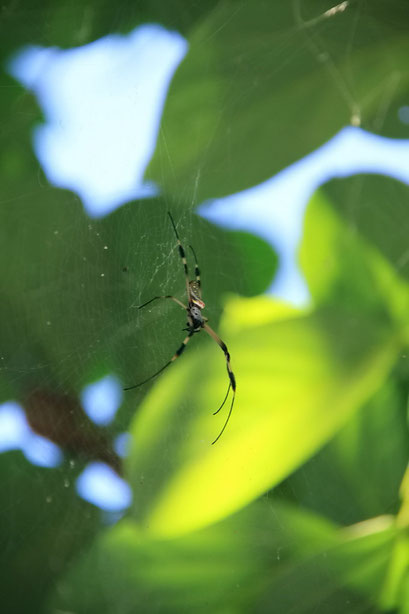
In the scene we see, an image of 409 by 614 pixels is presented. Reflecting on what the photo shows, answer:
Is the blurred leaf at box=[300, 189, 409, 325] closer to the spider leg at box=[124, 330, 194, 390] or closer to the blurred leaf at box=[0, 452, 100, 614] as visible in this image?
the spider leg at box=[124, 330, 194, 390]

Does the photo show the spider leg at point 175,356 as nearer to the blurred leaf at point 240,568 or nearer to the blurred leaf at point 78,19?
the blurred leaf at point 240,568

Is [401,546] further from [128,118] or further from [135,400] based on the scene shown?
[128,118]

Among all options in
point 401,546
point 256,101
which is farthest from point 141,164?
point 401,546

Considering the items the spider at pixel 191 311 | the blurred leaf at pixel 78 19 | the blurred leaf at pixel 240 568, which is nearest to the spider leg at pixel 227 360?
the spider at pixel 191 311

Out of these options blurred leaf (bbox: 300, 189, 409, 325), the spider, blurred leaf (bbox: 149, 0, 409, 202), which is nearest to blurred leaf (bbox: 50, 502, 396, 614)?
the spider

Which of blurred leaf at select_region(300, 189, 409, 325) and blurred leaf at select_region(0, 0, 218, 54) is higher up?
blurred leaf at select_region(0, 0, 218, 54)

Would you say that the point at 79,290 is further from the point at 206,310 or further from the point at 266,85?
the point at 266,85

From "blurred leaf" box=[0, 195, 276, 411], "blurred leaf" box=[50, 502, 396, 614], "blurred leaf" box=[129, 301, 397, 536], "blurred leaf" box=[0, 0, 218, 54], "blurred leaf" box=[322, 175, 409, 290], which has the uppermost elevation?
"blurred leaf" box=[0, 0, 218, 54]

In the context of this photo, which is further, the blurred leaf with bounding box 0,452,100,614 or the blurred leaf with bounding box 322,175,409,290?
the blurred leaf with bounding box 322,175,409,290
